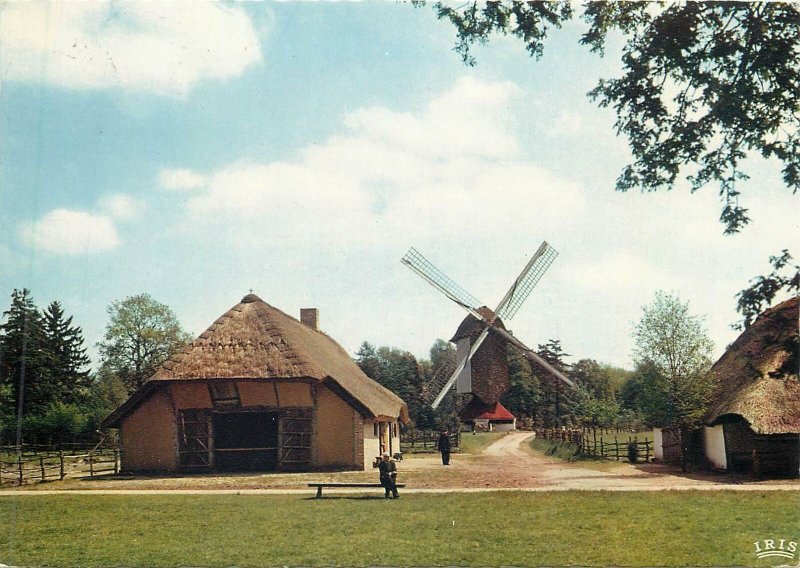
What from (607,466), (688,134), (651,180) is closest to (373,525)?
(651,180)

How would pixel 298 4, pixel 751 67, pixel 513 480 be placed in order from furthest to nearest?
1. pixel 513 480
2. pixel 298 4
3. pixel 751 67

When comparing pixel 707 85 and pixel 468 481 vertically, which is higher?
pixel 707 85

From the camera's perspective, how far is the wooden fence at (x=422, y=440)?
3269cm

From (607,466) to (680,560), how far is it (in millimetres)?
14562

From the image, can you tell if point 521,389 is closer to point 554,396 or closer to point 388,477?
point 554,396

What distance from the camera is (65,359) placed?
40.4 m

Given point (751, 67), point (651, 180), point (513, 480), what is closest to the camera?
point (751, 67)

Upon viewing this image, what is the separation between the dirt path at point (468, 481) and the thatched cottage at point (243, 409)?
139cm

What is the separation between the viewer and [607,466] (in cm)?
2269

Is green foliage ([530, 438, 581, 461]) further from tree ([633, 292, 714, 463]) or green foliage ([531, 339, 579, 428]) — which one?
tree ([633, 292, 714, 463])

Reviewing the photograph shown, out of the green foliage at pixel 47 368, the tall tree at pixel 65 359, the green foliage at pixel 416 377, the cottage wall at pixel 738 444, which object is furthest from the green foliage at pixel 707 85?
the tall tree at pixel 65 359

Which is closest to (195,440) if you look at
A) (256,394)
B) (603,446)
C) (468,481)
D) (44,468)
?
(256,394)

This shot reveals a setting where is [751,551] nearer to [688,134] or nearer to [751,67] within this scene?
[688,134]

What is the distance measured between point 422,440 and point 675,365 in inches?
633
